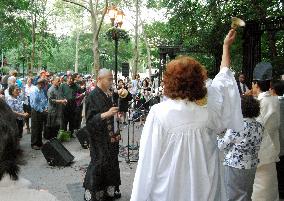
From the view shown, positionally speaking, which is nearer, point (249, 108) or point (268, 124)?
point (249, 108)

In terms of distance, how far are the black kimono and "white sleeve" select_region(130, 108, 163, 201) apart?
2891 millimetres

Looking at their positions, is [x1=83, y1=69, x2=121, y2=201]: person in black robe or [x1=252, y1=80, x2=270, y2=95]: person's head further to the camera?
[x1=83, y1=69, x2=121, y2=201]: person in black robe

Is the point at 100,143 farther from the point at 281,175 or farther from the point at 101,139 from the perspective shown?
the point at 281,175

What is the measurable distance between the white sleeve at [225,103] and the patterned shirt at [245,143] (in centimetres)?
156

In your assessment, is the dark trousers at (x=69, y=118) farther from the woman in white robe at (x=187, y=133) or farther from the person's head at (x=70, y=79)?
the woman in white robe at (x=187, y=133)

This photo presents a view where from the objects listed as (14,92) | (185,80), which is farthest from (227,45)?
(14,92)

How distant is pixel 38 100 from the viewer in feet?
38.2

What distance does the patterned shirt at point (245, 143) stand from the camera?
4.89m

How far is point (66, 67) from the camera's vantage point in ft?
225

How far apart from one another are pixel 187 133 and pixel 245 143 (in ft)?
5.83

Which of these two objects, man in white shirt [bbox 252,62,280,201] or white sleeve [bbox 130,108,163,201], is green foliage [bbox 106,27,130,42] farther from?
white sleeve [bbox 130,108,163,201]

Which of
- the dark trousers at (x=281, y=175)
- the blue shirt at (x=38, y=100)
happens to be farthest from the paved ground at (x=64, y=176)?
the dark trousers at (x=281, y=175)

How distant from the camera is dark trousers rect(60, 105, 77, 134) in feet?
44.6

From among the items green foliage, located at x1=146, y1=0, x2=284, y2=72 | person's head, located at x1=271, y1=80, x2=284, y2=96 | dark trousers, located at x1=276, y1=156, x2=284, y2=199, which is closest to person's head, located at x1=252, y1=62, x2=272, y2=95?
person's head, located at x1=271, y1=80, x2=284, y2=96
